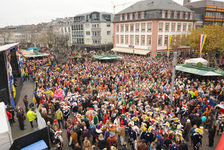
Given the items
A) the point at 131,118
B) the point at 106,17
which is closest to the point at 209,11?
the point at 106,17

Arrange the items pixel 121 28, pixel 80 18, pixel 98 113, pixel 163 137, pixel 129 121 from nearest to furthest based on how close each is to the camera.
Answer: pixel 163 137
pixel 129 121
pixel 98 113
pixel 121 28
pixel 80 18

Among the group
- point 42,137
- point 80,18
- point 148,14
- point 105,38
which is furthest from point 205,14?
point 42,137

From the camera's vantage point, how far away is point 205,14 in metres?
50.0

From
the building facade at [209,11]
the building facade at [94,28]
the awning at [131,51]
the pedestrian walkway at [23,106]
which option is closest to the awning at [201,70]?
the awning at [131,51]

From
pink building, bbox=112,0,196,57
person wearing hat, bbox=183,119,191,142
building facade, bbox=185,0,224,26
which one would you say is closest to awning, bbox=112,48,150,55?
pink building, bbox=112,0,196,57

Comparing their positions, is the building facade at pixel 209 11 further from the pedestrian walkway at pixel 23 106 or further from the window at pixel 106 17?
the pedestrian walkway at pixel 23 106

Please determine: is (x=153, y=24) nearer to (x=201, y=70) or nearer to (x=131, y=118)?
(x=201, y=70)

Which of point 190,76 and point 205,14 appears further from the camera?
point 205,14

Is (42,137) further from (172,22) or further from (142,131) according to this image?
(172,22)

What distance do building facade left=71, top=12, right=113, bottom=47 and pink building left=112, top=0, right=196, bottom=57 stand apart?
11258mm

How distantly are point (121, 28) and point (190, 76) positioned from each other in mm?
26325

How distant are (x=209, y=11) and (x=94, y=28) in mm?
36885

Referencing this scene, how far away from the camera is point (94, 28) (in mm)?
50344

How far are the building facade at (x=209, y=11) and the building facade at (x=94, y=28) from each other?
95.4ft
